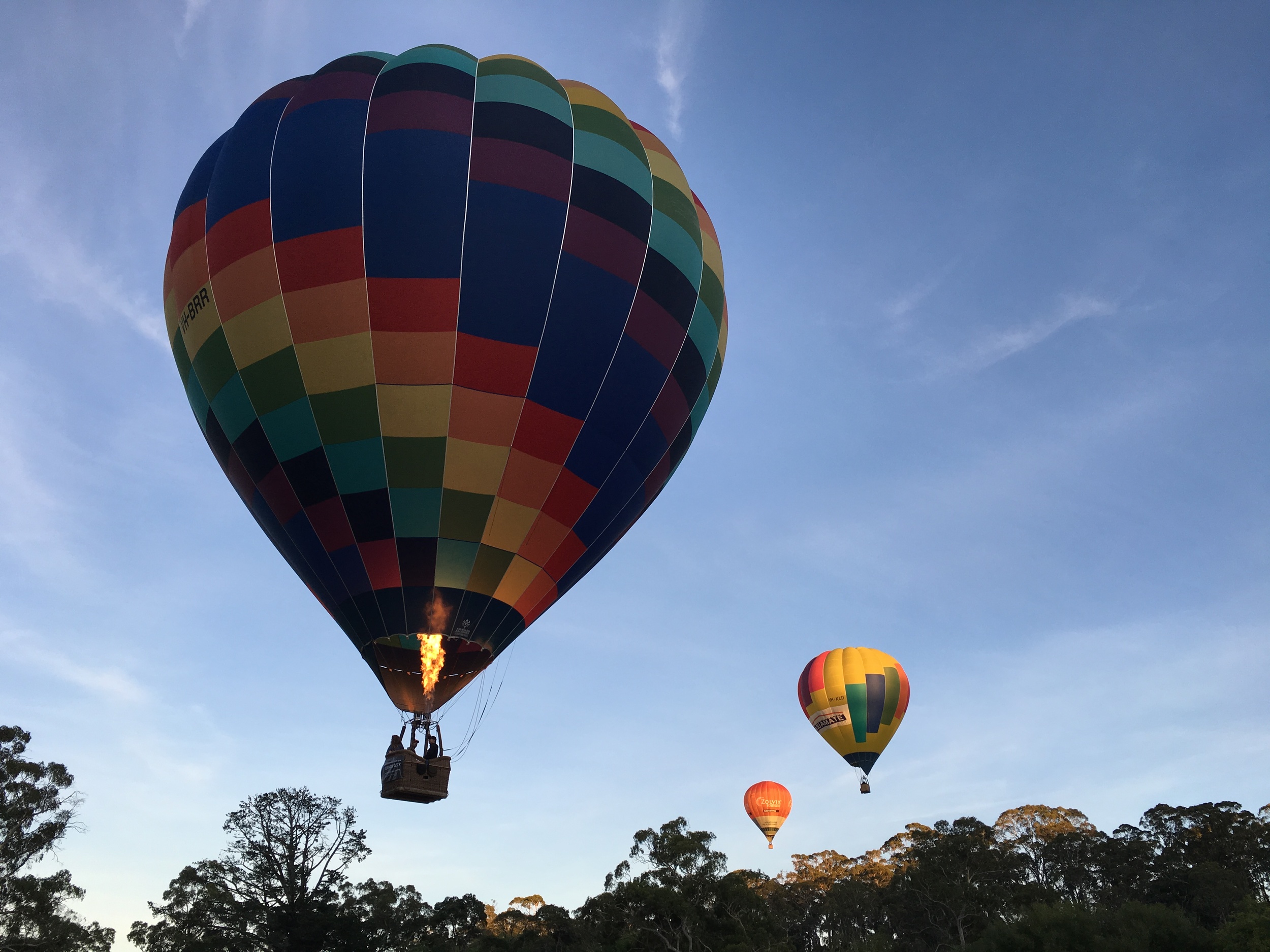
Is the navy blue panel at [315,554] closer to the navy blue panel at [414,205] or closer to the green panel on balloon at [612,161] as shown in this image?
the navy blue panel at [414,205]

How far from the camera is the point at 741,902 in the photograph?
114 ft

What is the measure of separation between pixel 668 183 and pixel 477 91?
10.3ft

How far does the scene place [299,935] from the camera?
32.1 meters

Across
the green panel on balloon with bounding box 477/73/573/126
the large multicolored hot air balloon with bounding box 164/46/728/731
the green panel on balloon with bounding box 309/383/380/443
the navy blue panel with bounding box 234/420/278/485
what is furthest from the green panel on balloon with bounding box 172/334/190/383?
the green panel on balloon with bounding box 477/73/573/126

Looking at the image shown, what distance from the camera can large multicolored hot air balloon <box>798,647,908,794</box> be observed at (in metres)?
33.5

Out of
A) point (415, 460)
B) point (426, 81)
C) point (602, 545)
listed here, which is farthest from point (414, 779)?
point (426, 81)

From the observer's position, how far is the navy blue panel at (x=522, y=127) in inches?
494

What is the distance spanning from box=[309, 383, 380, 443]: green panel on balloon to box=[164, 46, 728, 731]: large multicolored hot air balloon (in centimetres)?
3

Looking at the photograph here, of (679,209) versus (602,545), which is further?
(679,209)

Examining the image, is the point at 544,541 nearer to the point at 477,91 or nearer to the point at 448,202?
the point at 448,202

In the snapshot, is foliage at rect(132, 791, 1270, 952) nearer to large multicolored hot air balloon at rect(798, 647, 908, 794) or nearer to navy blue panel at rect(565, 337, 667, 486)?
large multicolored hot air balloon at rect(798, 647, 908, 794)

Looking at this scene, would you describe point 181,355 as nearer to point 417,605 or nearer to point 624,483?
point 417,605

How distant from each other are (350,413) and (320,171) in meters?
3.31

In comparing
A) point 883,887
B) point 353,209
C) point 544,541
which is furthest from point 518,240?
point 883,887
